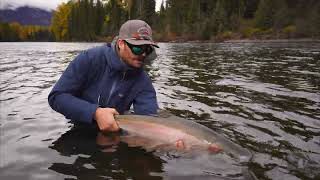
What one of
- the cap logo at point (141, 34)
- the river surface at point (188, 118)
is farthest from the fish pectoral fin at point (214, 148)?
the cap logo at point (141, 34)

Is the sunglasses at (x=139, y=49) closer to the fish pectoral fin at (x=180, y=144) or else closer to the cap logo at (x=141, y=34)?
the cap logo at (x=141, y=34)

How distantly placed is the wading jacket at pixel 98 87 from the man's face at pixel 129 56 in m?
0.08

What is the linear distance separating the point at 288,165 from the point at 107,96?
2524mm

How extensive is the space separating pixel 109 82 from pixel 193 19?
76.2 meters

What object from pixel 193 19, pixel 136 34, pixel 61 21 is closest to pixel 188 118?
pixel 136 34

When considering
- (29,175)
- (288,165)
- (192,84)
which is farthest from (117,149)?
(192,84)

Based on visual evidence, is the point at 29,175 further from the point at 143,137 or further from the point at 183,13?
the point at 183,13

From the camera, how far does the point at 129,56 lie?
535 centimetres

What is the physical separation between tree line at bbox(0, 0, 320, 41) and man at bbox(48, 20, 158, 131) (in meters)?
54.2

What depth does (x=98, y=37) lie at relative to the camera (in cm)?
10306

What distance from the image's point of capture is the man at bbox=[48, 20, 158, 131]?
5207 millimetres

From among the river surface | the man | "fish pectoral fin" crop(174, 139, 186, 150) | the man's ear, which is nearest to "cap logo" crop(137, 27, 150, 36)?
the man

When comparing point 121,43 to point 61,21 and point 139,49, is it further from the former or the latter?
point 61,21

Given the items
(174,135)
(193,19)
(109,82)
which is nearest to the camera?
(174,135)
